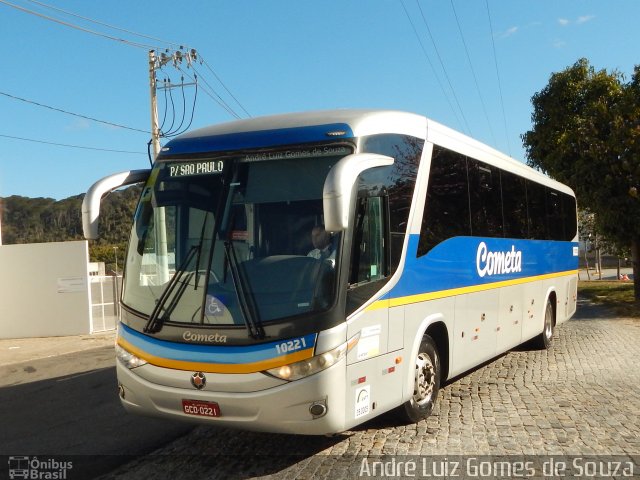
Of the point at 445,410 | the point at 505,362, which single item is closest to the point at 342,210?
the point at 445,410

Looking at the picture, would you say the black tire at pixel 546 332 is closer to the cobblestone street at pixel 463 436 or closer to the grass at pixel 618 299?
the cobblestone street at pixel 463 436

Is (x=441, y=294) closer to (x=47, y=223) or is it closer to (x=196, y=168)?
(x=196, y=168)

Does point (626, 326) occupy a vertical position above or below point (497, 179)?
below

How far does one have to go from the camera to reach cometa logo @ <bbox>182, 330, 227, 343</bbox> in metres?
5.27

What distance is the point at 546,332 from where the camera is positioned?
481 inches

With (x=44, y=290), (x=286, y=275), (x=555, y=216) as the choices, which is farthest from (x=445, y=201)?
(x=44, y=290)

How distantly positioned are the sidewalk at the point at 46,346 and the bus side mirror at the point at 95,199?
9.54 meters

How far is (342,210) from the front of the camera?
4.73 meters

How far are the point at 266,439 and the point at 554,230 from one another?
8585mm

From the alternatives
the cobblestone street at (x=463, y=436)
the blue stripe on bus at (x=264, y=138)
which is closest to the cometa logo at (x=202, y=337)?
the cobblestone street at (x=463, y=436)

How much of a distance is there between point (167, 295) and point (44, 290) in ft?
50.3

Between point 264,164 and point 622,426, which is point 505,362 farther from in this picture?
point 264,164

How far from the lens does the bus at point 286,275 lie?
513 cm

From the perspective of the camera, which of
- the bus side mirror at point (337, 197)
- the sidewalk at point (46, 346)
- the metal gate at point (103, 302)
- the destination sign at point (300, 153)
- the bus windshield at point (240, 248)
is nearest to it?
the bus side mirror at point (337, 197)
